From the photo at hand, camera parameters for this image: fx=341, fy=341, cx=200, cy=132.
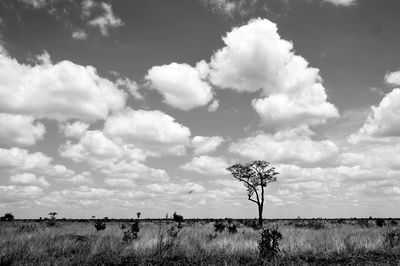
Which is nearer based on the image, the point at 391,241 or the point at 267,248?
the point at 267,248

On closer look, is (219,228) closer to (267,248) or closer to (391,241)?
(391,241)

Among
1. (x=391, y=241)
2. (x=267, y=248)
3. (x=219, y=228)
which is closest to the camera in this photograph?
(x=267, y=248)

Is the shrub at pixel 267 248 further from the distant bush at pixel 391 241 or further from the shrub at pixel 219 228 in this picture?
the shrub at pixel 219 228

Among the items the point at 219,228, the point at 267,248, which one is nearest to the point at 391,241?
the point at 267,248

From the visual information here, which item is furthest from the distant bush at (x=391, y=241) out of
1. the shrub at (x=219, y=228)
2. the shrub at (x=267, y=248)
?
the shrub at (x=219, y=228)

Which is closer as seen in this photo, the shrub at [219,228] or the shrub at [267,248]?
the shrub at [267,248]

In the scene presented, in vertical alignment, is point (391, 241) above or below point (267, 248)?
above

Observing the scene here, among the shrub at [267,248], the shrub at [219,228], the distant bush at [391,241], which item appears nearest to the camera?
the shrub at [267,248]

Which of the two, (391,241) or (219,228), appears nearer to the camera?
(391,241)

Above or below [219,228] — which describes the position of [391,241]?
Result: above

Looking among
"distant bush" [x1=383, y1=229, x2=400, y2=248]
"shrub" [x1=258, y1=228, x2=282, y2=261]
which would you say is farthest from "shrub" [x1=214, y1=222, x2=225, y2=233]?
"shrub" [x1=258, y1=228, x2=282, y2=261]

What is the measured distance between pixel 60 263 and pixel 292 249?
7.71 meters

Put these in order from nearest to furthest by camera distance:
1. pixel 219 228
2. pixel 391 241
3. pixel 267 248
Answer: pixel 267 248 → pixel 391 241 → pixel 219 228

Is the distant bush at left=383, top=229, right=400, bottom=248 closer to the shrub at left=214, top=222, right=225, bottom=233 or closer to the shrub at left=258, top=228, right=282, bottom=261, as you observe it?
the shrub at left=258, top=228, right=282, bottom=261
